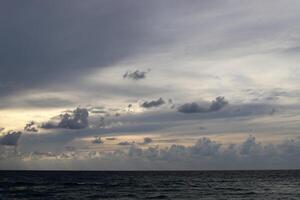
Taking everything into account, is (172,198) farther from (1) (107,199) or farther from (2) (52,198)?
(2) (52,198)

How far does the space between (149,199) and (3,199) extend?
25.9m

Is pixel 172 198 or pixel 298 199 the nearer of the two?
pixel 298 199

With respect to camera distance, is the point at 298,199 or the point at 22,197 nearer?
the point at 298,199

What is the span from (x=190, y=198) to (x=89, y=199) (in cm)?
1820

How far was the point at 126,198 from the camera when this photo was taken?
3063 inches

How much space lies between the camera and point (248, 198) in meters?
78.0

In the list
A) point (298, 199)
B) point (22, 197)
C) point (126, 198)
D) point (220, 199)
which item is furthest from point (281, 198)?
point (22, 197)

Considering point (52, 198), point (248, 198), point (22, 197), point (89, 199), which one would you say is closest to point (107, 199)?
point (89, 199)

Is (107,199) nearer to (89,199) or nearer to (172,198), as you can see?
(89,199)

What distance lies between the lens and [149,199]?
78.6 meters

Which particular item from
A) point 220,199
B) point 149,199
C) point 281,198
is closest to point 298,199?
point 281,198

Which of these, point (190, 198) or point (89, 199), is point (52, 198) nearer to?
point (89, 199)

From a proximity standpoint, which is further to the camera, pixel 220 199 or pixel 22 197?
pixel 22 197

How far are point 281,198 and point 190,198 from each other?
1638cm
